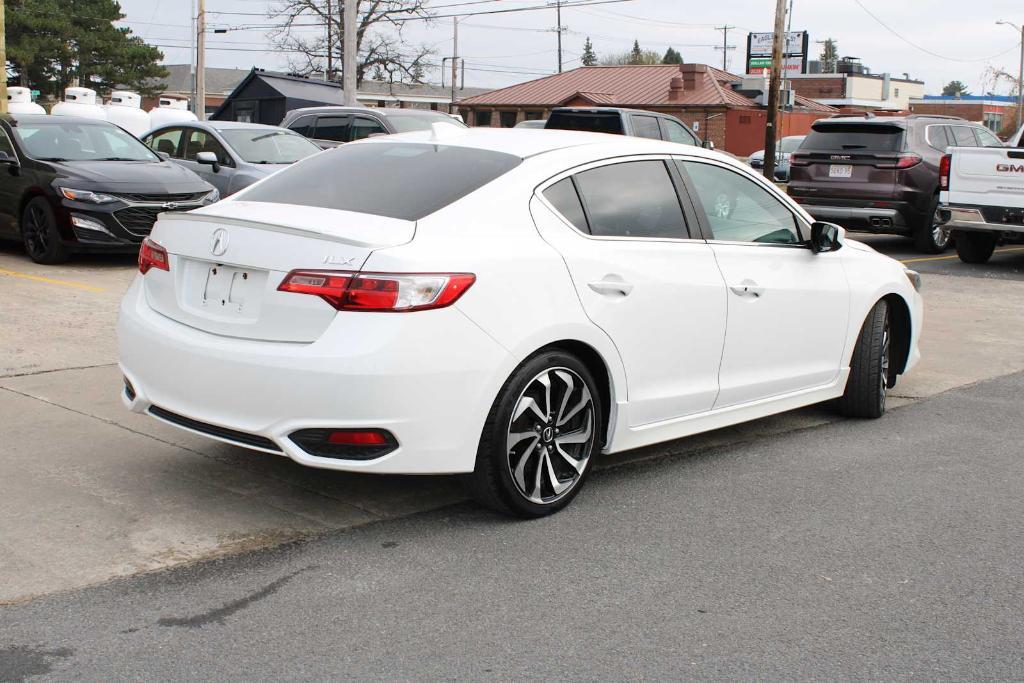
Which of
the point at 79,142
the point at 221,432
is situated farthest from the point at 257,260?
the point at 79,142

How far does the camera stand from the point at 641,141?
560 centimetres

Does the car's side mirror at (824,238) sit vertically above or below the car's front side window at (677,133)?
below

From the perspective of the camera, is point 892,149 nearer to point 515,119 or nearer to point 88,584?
point 88,584

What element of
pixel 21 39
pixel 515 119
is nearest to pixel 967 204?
pixel 515 119

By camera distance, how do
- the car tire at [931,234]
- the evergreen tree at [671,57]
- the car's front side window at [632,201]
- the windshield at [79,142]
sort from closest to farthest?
1. the car's front side window at [632,201]
2. the windshield at [79,142]
3. the car tire at [931,234]
4. the evergreen tree at [671,57]

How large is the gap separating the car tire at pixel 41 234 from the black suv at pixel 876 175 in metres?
9.59

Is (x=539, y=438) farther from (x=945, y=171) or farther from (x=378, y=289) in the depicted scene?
(x=945, y=171)

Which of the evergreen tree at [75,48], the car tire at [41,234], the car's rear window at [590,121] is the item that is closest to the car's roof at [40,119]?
the car tire at [41,234]

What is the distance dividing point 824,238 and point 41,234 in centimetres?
897

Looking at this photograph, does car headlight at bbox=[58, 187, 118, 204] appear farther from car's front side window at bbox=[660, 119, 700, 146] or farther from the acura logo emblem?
car's front side window at bbox=[660, 119, 700, 146]

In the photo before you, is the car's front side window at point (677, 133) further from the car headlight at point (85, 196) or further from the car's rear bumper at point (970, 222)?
the car headlight at point (85, 196)

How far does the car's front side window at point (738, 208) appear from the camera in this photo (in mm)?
5691

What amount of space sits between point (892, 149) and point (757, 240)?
10.7m

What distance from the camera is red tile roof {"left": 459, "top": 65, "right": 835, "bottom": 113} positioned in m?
61.7
